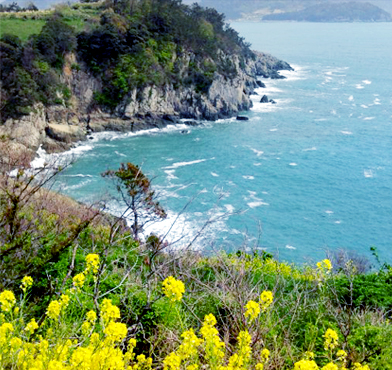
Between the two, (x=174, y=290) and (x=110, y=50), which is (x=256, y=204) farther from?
(x=174, y=290)

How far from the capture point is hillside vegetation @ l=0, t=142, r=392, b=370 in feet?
13.7

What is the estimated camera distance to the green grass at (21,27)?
145 feet

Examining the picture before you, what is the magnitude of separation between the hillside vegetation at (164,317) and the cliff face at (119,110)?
2780cm

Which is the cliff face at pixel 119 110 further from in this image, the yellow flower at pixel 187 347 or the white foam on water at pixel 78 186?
the yellow flower at pixel 187 347

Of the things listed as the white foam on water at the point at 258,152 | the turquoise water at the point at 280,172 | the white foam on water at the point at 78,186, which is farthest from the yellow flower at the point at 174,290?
the white foam on water at the point at 258,152

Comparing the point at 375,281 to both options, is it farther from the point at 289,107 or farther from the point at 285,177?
the point at 289,107

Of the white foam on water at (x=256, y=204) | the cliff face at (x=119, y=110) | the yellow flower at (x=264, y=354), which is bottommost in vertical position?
the white foam on water at (x=256, y=204)

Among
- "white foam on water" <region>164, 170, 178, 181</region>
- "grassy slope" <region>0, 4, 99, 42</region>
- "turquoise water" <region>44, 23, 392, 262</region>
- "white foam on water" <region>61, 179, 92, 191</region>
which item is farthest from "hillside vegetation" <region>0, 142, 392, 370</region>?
"grassy slope" <region>0, 4, 99, 42</region>

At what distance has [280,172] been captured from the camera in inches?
1375

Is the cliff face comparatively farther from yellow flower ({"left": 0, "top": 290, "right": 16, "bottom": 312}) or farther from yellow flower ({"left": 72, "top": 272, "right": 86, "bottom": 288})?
yellow flower ({"left": 0, "top": 290, "right": 16, "bottom": 312})

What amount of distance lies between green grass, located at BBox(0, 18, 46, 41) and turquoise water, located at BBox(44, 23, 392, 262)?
44.2ft

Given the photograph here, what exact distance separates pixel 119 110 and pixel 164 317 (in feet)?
128

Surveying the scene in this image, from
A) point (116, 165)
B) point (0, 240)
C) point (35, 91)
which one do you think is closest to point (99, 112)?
point (35, 91)

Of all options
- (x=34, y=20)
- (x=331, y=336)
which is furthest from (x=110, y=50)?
(x=331, y=336)
